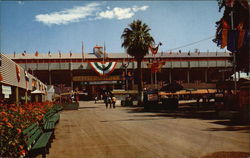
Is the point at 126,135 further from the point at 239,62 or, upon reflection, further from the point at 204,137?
the point at 239,62

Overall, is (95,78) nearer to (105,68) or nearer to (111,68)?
(105,68)

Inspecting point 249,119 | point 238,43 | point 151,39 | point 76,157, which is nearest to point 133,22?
point 151,39

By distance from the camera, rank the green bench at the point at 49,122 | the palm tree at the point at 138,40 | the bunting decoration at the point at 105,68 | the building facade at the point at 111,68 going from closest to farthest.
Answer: the green bench at the point at 49,122
the palm tree at the point at 138,40
the bunting decoration at the point at 105,68
the building facade at the point at 111,68

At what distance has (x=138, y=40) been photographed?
4116cm

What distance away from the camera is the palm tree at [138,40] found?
1620 inches

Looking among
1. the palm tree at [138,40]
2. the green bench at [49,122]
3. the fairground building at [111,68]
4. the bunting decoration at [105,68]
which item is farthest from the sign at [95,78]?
the green bench at [49,122]

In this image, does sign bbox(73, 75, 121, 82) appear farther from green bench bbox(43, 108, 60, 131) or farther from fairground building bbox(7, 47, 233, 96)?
green bench bbox(43, 108, 60, 131)

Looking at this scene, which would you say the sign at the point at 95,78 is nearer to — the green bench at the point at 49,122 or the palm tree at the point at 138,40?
the palm tree at the point at 138,40

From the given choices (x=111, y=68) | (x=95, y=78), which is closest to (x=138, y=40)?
(x=111, y=68)

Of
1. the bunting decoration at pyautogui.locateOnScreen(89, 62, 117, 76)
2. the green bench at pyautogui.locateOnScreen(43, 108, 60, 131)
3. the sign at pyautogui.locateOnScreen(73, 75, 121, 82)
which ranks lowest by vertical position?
the green bench at pyautogui.locateOnScreen(43, 108, 60, 131)

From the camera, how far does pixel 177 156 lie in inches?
304

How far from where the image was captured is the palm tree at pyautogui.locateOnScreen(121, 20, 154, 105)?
41156 millimetres

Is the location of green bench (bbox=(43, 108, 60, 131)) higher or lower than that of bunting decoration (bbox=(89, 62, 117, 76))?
lower

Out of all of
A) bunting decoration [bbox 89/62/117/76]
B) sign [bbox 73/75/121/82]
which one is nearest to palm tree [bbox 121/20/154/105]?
bunting decoration [bbox 89/62/117/76]
